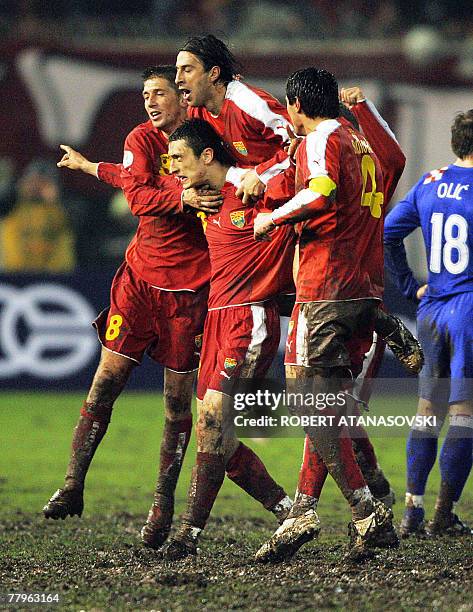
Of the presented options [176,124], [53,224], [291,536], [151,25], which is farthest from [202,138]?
[151,25]

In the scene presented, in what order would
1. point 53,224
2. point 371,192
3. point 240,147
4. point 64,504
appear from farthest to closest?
1. point 53,224
2. point 64,504
3. point 240,147
4. point 371,192

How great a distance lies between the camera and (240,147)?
6.65 meters

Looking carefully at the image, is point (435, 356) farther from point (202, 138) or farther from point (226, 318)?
point (202, 138)

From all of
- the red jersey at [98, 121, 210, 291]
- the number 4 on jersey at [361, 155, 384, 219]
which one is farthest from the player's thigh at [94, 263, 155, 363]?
the number 4 on jersey at [361, 155, 384, 219]

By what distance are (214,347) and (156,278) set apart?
83cm

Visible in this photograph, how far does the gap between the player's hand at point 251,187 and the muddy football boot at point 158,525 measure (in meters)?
1.90

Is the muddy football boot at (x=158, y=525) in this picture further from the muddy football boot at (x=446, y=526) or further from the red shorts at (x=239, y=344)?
the muddy football boot at (x=446, y=526)

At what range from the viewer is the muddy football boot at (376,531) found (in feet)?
19.5

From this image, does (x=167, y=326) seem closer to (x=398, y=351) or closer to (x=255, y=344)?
(x=255, y=344)

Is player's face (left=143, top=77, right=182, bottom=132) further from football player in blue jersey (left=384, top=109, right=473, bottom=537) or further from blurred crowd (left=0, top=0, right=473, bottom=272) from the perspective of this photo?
blurred crowd (left=0, top=0, right=473, bottom=272)

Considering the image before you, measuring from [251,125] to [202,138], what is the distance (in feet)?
0.91

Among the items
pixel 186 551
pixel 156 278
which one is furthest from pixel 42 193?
pixel 186 551

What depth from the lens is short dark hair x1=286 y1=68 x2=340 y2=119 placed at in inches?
239

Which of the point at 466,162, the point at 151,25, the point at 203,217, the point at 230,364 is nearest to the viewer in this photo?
the point at 230,364
